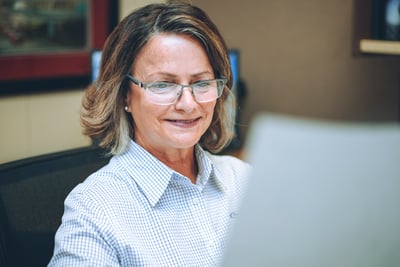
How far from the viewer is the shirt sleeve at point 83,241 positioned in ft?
3.10

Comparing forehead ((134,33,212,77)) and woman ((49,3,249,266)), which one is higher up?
forehead ((134,33,212,77))

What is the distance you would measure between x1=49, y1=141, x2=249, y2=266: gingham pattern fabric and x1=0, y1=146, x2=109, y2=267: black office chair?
0.26 ft

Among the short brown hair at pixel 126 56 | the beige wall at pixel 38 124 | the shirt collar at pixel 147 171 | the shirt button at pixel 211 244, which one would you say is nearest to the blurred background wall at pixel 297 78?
the beige wall at pixel 38 124

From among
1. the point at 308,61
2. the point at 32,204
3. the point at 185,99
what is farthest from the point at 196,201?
the point at 308,61

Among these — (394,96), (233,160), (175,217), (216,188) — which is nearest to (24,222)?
(175,217)

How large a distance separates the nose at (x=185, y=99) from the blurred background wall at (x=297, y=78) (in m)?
1.33

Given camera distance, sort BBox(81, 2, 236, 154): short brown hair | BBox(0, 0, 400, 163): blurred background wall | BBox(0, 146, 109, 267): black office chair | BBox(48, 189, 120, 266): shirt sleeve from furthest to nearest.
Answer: BBox(0, 0, 400, 163): blurred background wall, BBox(81, 2, 236, 154): short brown hair, BBox(0, 146, 109, 267): black office chair, BBox(48, 189, 120, 266): shirt sleeve

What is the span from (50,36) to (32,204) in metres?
1.37

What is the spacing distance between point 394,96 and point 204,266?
165 cm

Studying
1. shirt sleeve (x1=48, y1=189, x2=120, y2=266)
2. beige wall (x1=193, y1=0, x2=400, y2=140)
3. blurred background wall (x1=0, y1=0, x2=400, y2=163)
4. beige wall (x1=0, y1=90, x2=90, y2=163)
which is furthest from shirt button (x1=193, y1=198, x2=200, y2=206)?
beige wall (x1=193, y1=0, x2=400, y2=140)

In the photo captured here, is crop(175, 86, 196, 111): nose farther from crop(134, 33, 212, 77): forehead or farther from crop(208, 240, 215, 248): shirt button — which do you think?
crop(208, 240, 215, 248): shirt button

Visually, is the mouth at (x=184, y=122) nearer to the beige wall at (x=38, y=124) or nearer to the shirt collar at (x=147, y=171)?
the shirt collar at (x=147, y=171)

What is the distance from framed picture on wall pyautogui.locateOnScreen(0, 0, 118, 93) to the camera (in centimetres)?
220

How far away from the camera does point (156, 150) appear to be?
1215 millimetres
